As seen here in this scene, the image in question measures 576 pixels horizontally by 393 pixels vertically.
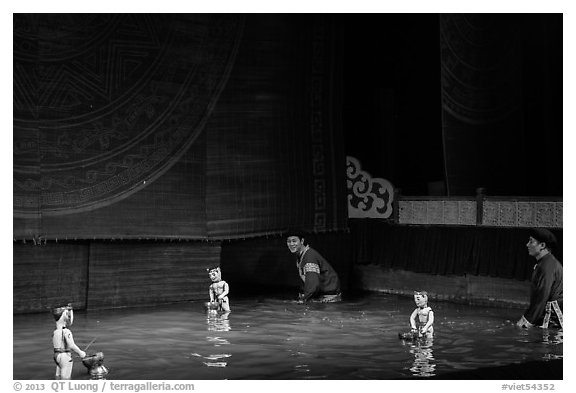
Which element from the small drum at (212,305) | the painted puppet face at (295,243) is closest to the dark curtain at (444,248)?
the painted puppet face at (295,243)

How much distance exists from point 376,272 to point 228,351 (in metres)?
5.38

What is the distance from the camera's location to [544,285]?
9.55 meters

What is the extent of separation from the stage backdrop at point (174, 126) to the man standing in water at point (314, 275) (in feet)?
2.09

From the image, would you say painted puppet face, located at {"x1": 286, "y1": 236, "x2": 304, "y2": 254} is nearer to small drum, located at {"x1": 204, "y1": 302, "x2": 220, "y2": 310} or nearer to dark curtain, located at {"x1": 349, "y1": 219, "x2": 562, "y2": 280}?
small drum, located at {"x1": 204, "y1": 302, "x2": 220, "y2": 310}

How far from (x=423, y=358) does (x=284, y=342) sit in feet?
4.76

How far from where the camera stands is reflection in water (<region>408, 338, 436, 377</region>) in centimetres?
741

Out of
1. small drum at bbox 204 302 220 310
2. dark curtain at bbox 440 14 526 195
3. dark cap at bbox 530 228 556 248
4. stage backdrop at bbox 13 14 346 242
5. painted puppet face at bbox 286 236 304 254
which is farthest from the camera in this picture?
dark curtain at bbox 440 14 526 195

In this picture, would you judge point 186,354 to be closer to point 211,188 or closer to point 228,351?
point 228,351

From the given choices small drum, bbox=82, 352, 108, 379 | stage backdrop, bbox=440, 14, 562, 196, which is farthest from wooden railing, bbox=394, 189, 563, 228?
small drum, bbox=82, 352, 108, 379

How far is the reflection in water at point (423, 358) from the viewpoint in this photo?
7.41 metres

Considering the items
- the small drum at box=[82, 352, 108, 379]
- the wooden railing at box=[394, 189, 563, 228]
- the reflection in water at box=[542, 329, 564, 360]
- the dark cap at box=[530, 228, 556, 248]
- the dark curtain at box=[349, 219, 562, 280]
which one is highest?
the wooden railing at box=[394, 189, 563, 228]

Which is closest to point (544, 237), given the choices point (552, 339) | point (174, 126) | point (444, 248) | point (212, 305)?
point (552, 339)

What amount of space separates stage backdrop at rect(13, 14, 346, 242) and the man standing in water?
64 cm

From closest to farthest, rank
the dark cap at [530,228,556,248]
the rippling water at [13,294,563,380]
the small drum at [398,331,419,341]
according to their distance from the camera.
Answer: the rippling water at [13,294,563,380] → the small drum at [398,331,419,341] → the dark cap at [530,228,556,248]
